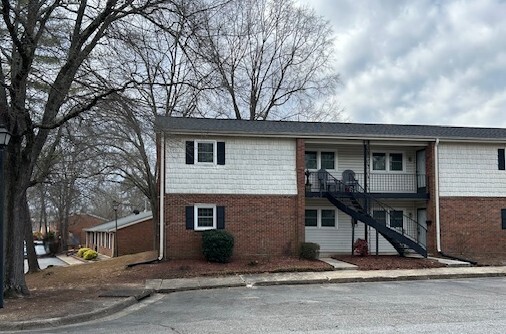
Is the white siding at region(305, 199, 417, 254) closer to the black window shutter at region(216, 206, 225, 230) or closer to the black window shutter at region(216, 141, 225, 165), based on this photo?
the black window shutter at region(216, 206, 225, 230)

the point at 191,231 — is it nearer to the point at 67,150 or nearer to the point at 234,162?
the point at 234,162

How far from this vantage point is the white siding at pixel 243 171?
1922 centimetres

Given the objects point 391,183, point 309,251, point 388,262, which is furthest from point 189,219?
point 391,183

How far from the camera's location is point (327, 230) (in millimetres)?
21656

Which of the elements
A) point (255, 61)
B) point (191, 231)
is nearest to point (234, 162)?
point (191, 231)

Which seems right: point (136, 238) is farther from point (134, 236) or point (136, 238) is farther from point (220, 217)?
point (220, 217)

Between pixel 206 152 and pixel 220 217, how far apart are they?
2641 millimetres

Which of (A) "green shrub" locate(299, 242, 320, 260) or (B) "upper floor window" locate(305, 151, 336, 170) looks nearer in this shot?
(A) "green shrub" locate(299, 242, 320, 260)

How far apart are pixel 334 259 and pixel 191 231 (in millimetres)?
5801

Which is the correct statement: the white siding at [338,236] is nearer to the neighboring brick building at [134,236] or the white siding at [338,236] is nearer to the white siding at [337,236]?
the white siding at [337,236]

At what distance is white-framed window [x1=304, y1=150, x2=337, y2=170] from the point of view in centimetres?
2155

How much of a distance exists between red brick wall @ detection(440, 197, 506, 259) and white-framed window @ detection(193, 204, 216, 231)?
31.7ft

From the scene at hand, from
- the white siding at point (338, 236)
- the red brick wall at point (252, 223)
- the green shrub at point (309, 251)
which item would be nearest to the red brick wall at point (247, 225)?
the red brick wall at point (252, 223)

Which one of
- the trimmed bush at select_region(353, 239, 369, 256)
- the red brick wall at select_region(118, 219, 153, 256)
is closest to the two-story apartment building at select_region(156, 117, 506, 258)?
the trimmed bush at select_region(353, 239, 369, 256)
